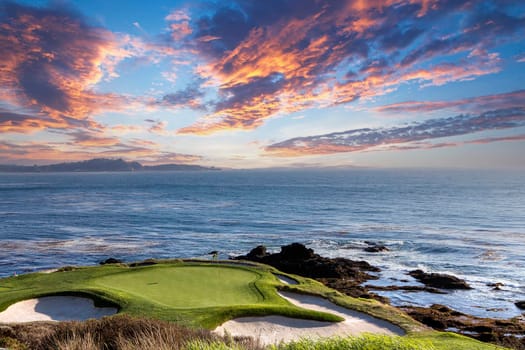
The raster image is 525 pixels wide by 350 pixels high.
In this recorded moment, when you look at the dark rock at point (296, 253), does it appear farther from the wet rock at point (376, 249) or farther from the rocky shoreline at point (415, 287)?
the wet rock at point (376, 249)

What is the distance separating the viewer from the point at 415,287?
1062 inches

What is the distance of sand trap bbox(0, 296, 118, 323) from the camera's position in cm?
1309

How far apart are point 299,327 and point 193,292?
15.8 feet

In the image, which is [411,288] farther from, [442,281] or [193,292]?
[193,292]

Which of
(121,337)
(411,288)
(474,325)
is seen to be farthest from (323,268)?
(121,337)

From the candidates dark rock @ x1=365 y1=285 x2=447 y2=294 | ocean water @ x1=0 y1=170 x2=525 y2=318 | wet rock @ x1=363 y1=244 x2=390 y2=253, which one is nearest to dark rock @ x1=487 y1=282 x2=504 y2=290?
ocean water @ x1=0 y1=170 x2=525 y2=318

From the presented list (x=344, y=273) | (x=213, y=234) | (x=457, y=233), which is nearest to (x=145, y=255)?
(x=213, y=234)

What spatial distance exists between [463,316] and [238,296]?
13524 mm

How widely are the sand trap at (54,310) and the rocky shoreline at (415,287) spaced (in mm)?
15779

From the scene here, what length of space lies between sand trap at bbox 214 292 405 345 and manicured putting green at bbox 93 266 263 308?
1666 millimetres

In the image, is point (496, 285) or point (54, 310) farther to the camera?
point (496, 285)

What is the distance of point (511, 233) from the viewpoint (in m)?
49.5

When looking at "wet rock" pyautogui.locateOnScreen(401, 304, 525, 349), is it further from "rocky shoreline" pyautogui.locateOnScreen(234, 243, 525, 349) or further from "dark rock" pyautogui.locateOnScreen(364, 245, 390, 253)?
"dark rock" pyautogui.locateOnScreen(364, 245, 390, 253)

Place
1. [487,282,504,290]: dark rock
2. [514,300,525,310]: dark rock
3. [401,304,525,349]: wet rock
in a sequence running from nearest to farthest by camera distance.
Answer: [401,304,525,349]: wet rock, [514,300,525,310]: dark rock, [487,282,504,290]: dark rock
